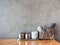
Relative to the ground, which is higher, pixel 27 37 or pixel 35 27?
pixel 35 27

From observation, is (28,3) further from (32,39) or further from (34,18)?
(32,39)

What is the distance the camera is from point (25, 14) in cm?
218

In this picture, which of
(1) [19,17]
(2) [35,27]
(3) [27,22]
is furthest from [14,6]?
(2) [35,27]

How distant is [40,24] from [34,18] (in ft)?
0.51

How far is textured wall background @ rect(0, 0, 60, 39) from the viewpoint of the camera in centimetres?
215

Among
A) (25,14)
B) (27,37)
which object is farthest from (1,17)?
(27,37)

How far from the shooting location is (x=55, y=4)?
2.21 m

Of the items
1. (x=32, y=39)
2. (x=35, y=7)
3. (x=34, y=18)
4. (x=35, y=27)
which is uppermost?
(x=35, y=7)

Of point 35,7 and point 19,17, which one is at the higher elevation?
point 35,7

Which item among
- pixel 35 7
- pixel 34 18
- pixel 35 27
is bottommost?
pixel 35 27

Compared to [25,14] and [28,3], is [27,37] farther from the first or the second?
[28,3]

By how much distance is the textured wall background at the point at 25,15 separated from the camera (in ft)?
7.06

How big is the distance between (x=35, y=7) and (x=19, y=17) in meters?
0.34

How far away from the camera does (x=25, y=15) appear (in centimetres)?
219
